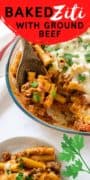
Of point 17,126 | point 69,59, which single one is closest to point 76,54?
point 69,59

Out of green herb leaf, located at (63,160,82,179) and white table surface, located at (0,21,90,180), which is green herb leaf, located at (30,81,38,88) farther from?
green herb leaf, located at (63,160,82,179)

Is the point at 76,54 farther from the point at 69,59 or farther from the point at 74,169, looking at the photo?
the point at 74,169

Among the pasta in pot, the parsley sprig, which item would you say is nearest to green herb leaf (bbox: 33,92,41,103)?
the pasta in pot

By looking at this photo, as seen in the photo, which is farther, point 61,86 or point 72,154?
point 61,86

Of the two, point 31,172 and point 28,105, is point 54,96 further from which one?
point 31,172

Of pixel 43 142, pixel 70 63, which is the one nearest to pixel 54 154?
pixel 43 142
